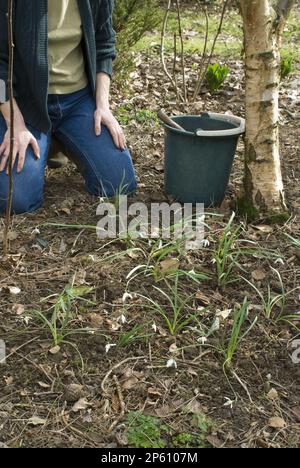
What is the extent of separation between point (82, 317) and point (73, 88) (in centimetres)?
149

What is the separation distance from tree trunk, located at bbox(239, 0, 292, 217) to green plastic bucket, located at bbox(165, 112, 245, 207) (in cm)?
16

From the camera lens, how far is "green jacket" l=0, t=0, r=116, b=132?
10.9 ft

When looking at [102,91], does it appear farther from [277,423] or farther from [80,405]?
[277,423]

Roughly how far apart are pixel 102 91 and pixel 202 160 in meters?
0.69

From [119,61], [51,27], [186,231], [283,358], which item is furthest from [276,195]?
[119,61]

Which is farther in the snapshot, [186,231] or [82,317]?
[186,231]

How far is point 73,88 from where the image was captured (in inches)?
145

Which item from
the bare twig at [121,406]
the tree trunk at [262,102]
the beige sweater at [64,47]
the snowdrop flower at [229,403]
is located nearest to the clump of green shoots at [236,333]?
the snowdrop flower at [229,403]

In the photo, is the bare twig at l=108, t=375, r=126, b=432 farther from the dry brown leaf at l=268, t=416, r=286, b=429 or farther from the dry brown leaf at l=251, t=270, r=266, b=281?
the dry brown leaf at l=251, t=270, r=266, b=281

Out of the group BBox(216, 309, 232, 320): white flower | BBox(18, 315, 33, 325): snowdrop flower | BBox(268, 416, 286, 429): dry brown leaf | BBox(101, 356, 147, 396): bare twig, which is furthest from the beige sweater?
BBox(268, 416, 286, 429): dry brown leaf

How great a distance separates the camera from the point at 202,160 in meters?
3.42

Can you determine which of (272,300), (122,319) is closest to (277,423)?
(272,300)

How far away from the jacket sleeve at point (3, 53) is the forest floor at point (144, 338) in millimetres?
588
